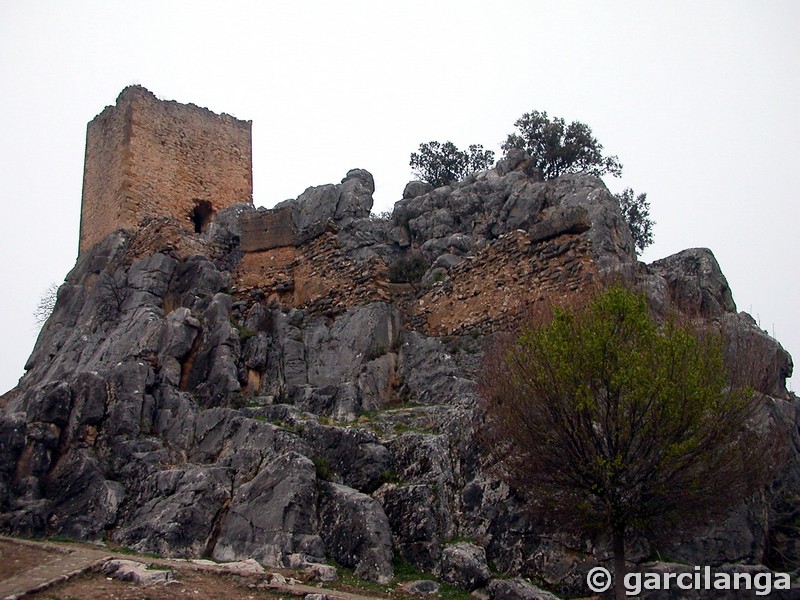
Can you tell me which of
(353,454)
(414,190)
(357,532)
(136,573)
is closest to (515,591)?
(357,532)

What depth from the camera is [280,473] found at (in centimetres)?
1316

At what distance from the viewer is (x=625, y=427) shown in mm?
11078

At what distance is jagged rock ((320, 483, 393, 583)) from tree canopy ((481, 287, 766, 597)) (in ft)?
6.53

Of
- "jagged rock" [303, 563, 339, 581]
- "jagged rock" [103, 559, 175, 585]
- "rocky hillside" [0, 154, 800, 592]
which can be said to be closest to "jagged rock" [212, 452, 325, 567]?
"rocky hillside" [0, 154, 800, 592]

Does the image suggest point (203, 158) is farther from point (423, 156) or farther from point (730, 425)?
point (730, 425)

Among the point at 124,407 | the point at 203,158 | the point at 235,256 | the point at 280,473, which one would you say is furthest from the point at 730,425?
the point at 203,158

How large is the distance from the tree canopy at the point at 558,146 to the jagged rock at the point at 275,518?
18.8 m

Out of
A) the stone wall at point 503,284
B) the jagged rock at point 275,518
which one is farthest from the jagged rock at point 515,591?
the stone wall at point 503,284

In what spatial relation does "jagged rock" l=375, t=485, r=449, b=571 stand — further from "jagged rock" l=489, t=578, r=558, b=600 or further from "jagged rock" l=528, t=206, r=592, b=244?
"jagged rock" l=528, t=206, r=592, b=244

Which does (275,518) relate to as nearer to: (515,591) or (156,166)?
(515,591)

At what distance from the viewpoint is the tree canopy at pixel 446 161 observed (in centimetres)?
3228

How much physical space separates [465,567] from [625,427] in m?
2.86

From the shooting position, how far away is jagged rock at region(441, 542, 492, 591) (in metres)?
11.6

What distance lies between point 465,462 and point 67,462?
667 cm
